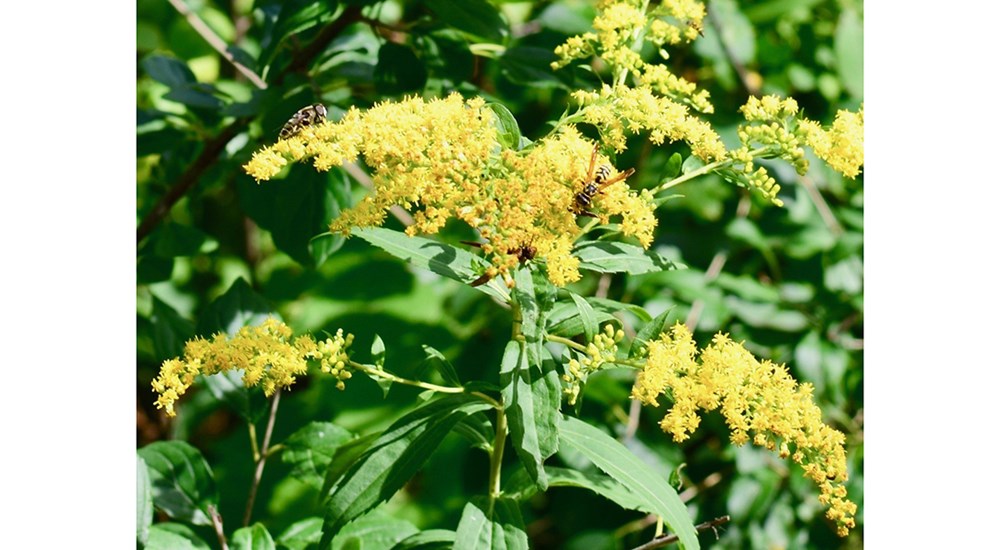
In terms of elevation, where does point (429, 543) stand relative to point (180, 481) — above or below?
above

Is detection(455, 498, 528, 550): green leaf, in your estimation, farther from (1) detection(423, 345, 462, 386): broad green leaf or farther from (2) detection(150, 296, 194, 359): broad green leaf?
(2) detection(150, 296, 194, 359): broad green leaf

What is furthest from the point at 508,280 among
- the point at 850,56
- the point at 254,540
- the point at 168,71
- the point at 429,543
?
the point at 850,56

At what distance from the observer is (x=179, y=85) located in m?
1.46

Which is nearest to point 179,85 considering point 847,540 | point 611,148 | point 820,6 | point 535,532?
point 611,148

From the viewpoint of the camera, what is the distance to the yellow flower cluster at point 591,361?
847 mm

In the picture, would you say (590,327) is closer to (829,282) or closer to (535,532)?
(829,282)

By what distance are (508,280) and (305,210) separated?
2.06ft

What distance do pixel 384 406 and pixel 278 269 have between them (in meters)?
0.51

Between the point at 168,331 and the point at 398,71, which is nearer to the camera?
the point at 398,71

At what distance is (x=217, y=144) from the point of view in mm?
1436

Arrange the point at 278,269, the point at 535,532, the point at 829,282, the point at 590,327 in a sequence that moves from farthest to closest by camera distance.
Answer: the point at 278,269 < the point at 535,532 < the point at 829,282 < the point at 590,327

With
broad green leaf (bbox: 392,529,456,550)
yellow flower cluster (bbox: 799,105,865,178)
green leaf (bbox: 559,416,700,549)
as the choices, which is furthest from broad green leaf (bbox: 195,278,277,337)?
yellow flower cluster (bbox: 799,105,865,178)

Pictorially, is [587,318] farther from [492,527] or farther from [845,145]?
[845,145]

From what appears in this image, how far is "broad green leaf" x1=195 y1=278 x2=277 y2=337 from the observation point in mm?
1291
